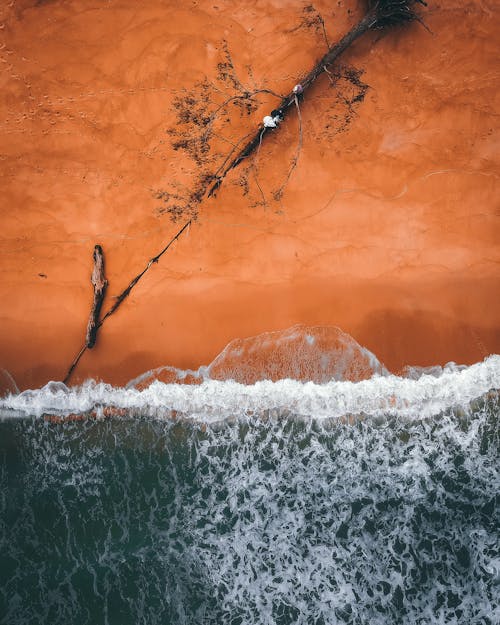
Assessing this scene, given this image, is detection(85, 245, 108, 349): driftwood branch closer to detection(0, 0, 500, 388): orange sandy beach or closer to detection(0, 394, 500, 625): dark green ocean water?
detection(0, 0, 500, 388): orange sandy beach

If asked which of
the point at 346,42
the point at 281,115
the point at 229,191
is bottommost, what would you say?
the point at 229,191

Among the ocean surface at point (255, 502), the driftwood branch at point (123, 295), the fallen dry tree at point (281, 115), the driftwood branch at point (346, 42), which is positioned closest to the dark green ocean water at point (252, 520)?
the ocean surface at point (255, 502)

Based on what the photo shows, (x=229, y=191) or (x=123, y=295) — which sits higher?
(x=229, y=191)

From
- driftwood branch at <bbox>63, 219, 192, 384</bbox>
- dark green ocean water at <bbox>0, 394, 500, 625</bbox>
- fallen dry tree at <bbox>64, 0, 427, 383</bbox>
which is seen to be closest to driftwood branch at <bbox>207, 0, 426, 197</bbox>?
fallen dry tree at <bbox>64, 0, 427, 383</bbox>

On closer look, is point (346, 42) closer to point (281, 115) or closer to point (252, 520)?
point (281, 115)

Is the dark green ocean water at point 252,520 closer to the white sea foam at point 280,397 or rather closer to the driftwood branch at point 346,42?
the white sea foam at point 280,397

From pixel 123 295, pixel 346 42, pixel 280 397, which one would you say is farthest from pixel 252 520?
pixel 346 42
